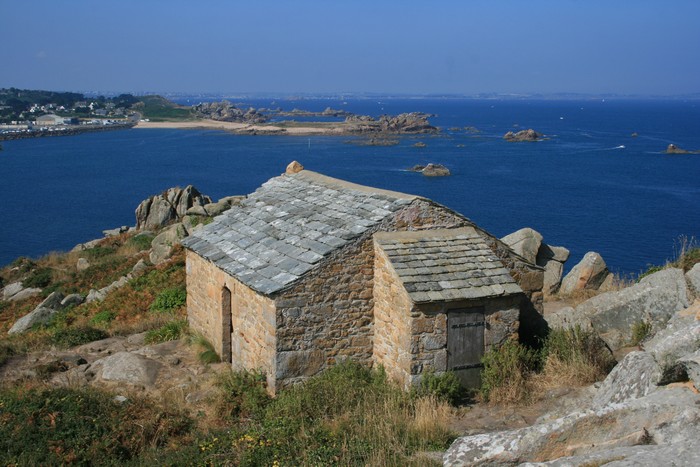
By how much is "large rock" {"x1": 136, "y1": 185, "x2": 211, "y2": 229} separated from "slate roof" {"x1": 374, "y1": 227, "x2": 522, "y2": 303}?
22114 millimetres

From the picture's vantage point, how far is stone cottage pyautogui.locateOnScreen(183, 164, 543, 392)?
1059cm

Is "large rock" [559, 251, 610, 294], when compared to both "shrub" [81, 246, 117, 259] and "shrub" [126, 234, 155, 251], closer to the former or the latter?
"shrub" [126, 234, 155, 251]

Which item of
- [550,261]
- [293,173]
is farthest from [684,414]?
[550,261]

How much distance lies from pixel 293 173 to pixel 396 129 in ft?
350

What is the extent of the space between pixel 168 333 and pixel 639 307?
9791mm

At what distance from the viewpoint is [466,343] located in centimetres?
1077

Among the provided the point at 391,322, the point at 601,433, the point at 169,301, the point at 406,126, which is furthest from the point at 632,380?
the point at 406,126

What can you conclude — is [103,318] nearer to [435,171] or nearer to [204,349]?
[204,349]

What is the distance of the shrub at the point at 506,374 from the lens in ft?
34.2

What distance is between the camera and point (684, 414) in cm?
552

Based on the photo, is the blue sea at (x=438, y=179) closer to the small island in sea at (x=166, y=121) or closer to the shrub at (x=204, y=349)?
the small island in sea at (x=166, y=121)

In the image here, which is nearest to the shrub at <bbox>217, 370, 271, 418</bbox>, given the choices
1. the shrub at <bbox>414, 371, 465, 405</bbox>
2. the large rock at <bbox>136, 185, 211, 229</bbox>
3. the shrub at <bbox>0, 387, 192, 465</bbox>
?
the shrub at <bbox>0, 387, 192, 465</bbox>

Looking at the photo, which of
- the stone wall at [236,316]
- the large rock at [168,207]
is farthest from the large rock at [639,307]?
the large rock at [168,207]

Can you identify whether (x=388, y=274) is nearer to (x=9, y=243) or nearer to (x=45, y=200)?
(x=9, y=243)
